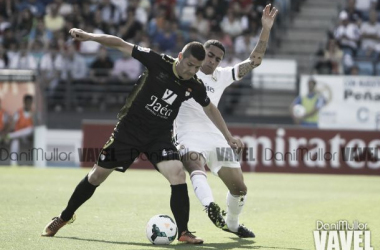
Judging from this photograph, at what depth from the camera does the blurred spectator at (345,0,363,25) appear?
25.0m

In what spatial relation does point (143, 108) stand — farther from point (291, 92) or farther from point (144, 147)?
point (291, 92)

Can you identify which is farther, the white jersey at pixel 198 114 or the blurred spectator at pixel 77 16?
the blurred spectator at pixel 77 16

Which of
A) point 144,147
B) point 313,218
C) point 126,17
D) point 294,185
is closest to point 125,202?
point 313,218

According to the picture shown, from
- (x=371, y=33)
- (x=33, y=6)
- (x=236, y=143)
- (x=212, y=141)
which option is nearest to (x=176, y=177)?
(x=236, y=143)

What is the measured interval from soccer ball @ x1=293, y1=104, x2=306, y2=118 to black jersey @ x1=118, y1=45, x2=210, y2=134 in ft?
42.9

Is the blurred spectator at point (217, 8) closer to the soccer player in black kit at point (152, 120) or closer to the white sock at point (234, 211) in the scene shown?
the white sock at point (234, 211)

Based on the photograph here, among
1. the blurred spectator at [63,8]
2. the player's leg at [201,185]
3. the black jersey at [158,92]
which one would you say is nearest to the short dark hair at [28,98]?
the blurred spectator at [63,8]

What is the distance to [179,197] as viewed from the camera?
9047 mm

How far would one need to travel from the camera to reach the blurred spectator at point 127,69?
23.7 m

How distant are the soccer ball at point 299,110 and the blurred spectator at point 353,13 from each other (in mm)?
4098

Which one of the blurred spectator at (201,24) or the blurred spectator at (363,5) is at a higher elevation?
the blurred spectator at (363,5)

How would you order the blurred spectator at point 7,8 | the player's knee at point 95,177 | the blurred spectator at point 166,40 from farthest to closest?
the blurred spectator at point 7,8 < the blurred spectator at point 166,40 < the player's knee at point 95,177

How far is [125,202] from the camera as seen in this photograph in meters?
13.4

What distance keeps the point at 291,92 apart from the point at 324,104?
6.22 feet
